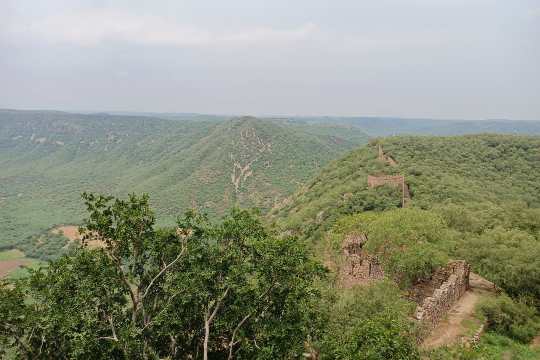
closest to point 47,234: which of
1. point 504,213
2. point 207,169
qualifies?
point 207,169

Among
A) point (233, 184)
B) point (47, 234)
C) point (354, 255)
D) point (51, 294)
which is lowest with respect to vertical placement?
point (47, 234)

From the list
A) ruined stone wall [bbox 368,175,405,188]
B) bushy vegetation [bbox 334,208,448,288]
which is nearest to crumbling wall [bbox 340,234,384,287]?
bushy vegetation [bbox 334,208,448,288]

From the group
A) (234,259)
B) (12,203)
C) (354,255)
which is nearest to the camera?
(234,259)

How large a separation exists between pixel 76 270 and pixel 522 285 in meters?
17.9

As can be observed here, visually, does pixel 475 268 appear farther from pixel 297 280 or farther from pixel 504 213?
pixel 297 280

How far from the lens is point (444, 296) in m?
17.7

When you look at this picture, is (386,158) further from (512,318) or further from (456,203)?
(512,318)

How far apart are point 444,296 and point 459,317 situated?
115 centimetres

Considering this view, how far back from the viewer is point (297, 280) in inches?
504

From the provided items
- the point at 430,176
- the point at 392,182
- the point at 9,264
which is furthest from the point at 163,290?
the point at 9,264

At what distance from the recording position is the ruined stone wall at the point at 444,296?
53.6ft

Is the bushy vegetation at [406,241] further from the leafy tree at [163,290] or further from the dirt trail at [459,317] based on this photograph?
the leafy tree at [163,290]

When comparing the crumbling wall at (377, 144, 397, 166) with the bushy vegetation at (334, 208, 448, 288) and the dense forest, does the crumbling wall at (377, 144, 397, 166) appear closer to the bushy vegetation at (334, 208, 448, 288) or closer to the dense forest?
the bushy vegetation at (334, 208, 448, 288)

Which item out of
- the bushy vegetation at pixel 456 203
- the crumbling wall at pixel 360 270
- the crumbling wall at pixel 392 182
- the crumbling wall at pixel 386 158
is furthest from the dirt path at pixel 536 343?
the crumbling wall at pixel 386 158
